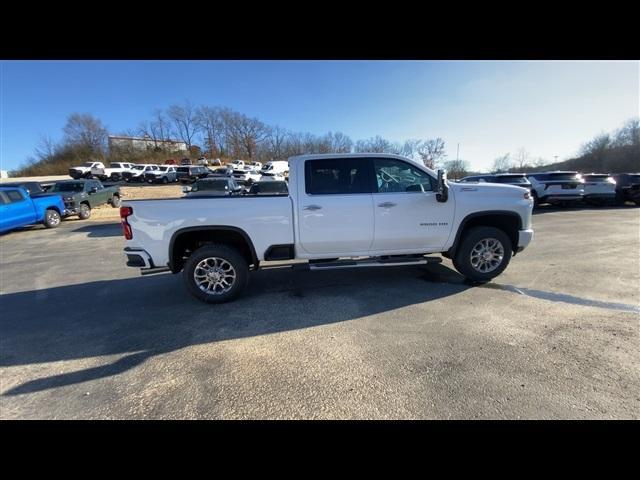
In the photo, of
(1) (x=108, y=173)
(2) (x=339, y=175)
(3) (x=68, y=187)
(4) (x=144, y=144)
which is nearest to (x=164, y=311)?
(2) (x=339, y=175)

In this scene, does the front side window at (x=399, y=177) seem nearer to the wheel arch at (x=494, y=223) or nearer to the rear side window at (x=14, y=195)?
the wheel arch at (x=494, y=223)

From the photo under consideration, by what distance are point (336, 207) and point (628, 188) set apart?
18879 millimetres

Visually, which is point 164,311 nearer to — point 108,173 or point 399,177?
point 399,177

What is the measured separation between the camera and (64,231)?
442 inches

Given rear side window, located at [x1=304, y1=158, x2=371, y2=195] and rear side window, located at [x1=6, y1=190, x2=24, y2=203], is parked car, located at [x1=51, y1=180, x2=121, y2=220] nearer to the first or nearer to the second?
rear side window, located at [x1=6, y1=190, x2=24, y2=203]

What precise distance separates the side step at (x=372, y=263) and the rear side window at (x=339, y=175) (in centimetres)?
104

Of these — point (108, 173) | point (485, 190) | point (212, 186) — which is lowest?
point (485, 190)

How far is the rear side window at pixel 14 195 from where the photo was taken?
10438 millimetres

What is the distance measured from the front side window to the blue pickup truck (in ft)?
43.0

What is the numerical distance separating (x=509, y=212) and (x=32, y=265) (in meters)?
9.98

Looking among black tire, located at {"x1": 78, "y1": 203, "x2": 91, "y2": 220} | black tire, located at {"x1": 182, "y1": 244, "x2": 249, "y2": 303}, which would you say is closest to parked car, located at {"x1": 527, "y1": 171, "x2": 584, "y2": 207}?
black tire, located at {"x1": 182, "y1": 244, "x2": 249, "y2": 303}

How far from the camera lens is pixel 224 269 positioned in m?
4.12

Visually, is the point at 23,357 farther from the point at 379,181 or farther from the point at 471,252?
the point at 471,252
